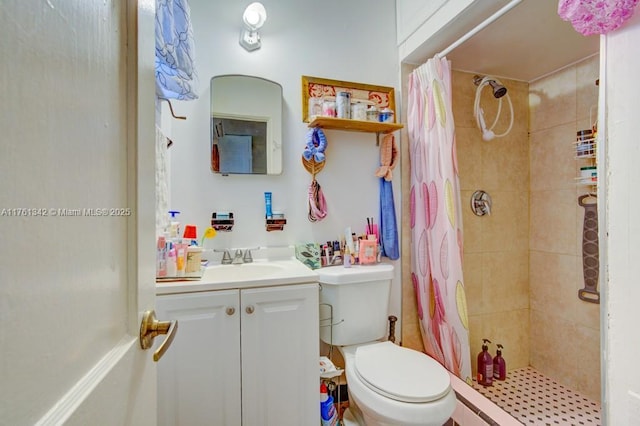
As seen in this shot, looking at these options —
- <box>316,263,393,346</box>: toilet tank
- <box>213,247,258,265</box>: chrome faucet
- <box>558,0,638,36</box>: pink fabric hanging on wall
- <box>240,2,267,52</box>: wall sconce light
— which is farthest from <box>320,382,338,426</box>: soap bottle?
<box>240,2,267,52</box>: wall sconce light

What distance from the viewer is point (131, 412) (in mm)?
464

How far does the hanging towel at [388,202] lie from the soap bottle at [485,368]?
86 cm

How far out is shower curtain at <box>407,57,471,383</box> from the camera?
152 centimetres

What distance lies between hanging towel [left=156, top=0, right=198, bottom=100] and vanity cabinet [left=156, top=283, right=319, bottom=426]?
2.64 feet

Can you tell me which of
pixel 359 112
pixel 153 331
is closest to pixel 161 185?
pixel 153 331

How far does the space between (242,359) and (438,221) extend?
1.19 m

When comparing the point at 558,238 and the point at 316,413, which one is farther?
the point at 558,238

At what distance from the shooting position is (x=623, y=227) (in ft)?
2.37

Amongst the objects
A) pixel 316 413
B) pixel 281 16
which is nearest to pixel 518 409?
Result: pixel 316 413

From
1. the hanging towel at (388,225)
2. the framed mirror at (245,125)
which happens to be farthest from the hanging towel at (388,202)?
the framed mirror at (245,125)

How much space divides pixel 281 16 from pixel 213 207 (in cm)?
114

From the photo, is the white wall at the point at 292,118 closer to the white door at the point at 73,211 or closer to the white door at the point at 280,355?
the white door at the point at 280,355

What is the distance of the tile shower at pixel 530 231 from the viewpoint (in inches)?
69.9

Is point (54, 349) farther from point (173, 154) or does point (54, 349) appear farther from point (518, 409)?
point (518, 409)
